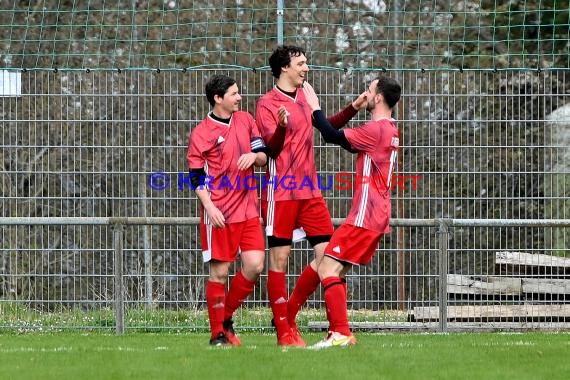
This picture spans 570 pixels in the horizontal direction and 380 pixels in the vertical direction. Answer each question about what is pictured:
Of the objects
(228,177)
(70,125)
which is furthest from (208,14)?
(228,177)

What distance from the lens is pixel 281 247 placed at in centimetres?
941

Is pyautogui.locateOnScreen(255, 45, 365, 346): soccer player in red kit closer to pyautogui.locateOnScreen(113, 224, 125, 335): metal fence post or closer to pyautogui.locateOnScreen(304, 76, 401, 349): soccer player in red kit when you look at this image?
pyautogui.locateOnScreen(304, 76, 401, 349): soccer player in red kit

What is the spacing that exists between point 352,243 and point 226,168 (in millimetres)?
1085

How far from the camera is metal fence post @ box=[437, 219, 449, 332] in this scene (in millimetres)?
11594

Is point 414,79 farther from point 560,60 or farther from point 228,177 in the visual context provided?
point 560,60

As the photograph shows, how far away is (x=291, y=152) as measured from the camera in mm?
9383

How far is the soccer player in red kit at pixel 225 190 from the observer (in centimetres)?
940

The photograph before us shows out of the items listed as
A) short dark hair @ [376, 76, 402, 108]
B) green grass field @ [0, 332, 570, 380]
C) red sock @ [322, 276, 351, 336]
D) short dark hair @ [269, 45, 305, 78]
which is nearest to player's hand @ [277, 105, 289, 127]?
short dark hair @ [269, 45, 305, 78]

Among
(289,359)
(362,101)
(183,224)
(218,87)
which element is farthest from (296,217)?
(183,224)

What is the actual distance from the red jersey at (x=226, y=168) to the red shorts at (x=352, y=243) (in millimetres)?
731

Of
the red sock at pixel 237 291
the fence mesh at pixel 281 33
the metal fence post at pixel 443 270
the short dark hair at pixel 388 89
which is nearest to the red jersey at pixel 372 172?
the short dark hair at pixel 388 89

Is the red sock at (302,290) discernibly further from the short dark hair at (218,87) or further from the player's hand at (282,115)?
the short dark hair at (218,87)

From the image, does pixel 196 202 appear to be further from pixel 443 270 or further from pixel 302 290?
pixel 302 290

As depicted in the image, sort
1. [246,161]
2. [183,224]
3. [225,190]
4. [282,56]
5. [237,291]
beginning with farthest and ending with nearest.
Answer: [183,224] < [237,291] < [282,56] < [225,190] < [246,161]
